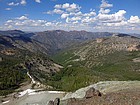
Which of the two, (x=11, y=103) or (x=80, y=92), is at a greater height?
(x=80, y=92)

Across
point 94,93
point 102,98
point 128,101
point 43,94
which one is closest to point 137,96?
point 128,101

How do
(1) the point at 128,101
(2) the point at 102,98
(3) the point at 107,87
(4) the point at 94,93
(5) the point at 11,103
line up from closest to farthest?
(1) the point at 128,101 < (2) the point at 102,98 < (4) the point at 94,93 < (3) the point at 107,87 < (5) the point at 11,103

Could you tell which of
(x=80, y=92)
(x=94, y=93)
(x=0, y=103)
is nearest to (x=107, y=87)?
(x=80, y=92)

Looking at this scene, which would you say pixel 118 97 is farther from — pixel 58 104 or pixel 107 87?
pixel 107 87

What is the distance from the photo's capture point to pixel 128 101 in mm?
53000

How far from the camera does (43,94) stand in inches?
6826

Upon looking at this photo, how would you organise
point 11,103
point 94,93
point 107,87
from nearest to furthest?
point 94,93 < point 107,87 < point 11,103

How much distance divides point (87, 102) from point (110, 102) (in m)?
5.57

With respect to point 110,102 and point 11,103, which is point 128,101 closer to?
point 110,102

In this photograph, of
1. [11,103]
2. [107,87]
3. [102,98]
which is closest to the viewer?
[102,98]

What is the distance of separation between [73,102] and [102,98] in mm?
6741

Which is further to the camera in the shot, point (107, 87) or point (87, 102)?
point (107, 87)

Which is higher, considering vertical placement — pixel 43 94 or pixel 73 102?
pixel 73 102

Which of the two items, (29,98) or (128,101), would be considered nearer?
(128,101)
